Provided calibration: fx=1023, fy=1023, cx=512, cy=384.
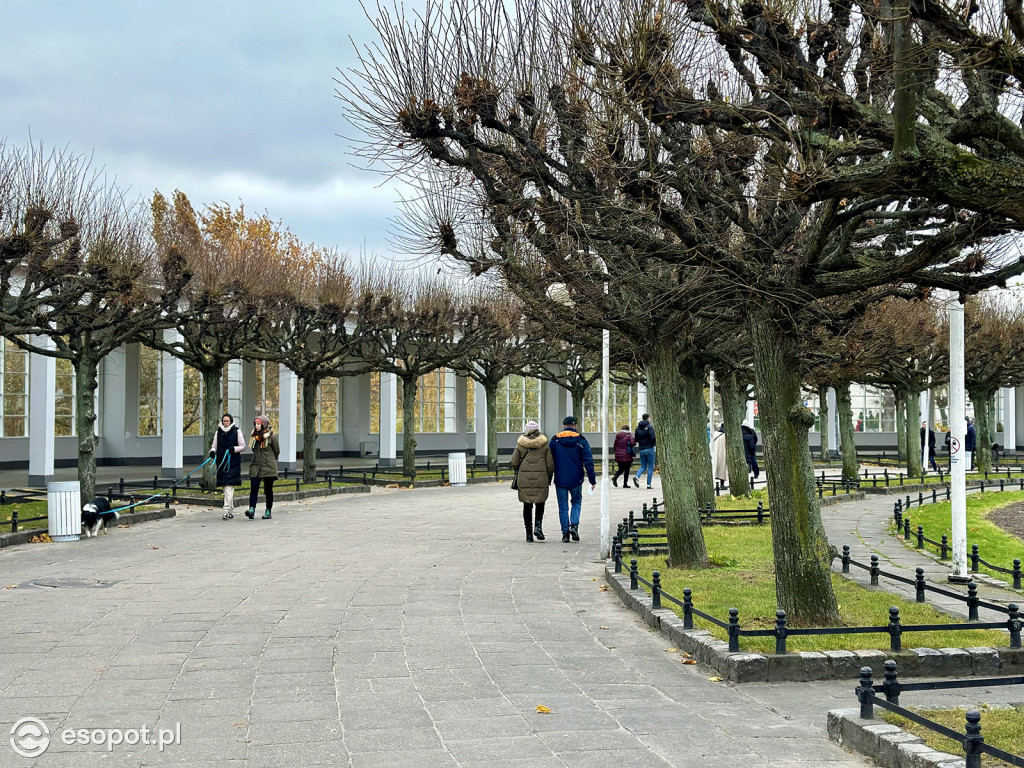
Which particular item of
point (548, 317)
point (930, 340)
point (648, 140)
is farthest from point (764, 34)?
point (930, 340)

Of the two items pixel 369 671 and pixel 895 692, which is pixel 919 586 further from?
pixel 369 671

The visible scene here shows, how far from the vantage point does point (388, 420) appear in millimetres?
41531

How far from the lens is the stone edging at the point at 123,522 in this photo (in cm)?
1556

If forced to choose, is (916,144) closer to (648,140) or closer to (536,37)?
(648,140)

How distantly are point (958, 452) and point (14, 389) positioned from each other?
3155cm

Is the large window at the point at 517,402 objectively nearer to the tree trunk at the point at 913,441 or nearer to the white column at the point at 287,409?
the white column at the point at 287,409

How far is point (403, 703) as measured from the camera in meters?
6.78

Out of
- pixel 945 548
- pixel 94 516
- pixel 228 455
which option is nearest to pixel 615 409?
pixel 228 455

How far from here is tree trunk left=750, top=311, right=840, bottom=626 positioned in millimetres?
9133

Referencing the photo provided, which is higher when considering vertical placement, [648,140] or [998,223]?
[648,140]

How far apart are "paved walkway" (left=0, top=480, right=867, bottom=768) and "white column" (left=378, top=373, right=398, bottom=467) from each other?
26.9m

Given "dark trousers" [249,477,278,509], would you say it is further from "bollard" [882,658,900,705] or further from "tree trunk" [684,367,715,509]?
"bollard" [882,658,900,705]

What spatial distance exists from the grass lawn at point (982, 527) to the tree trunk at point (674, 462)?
417 centimetres

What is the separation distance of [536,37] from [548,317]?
4.33m
